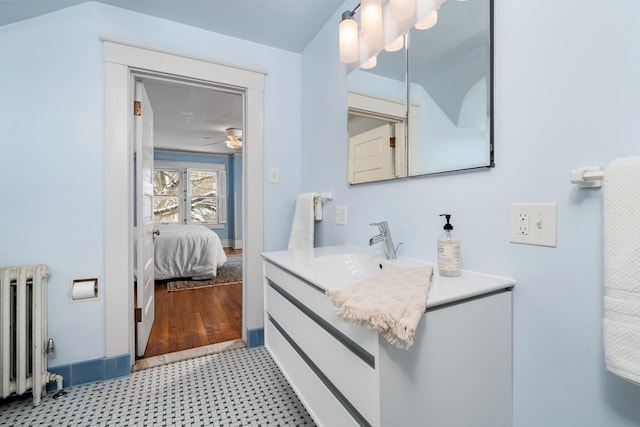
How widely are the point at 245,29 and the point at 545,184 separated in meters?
1.98

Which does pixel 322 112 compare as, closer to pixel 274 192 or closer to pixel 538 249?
pixel 274 192

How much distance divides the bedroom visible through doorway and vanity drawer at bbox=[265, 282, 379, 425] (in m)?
1.22

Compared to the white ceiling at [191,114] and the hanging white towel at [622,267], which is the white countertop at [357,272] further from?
the white ceiling at [191,114]

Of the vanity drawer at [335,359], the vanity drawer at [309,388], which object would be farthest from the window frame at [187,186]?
the vanity drawer at [335,359]

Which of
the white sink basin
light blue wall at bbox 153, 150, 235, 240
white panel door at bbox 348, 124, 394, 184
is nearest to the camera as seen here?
the white sink basin

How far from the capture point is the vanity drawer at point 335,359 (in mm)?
735

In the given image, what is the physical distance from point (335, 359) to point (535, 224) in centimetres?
71

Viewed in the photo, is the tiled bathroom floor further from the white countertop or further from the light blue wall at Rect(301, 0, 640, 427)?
the light blue wall at Rect(301, 0, 640, 427)

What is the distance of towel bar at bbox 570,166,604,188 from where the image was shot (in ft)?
2.29

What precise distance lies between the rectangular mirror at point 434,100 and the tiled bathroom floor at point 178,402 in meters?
1.24

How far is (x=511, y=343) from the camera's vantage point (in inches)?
36.2

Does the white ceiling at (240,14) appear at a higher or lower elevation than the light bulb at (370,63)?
higher

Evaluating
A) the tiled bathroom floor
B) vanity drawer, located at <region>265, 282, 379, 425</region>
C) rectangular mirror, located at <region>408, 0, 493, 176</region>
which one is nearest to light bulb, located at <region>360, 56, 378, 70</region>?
rectangular mirror, located at <region>408, 0, 493, 176</region>

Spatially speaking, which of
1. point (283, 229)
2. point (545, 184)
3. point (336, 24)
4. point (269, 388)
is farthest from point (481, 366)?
point (336, 24)
